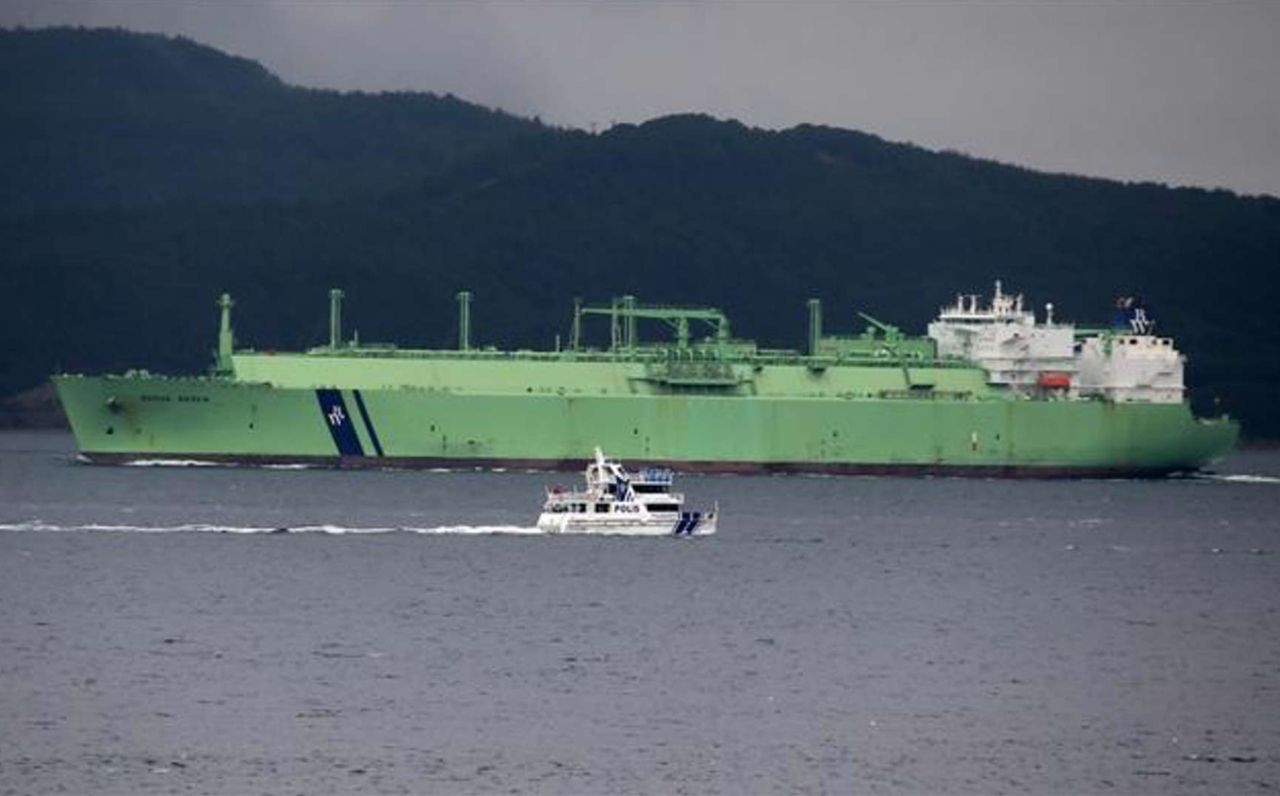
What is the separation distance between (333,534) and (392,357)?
34720 millimetres

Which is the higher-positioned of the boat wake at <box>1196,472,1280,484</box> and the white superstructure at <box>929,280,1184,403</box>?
the white superstructure at <box>929,280,1184,403</box>

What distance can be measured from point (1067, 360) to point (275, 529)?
43567mm

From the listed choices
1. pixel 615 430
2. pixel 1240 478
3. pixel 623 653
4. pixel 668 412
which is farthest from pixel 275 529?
pixel 1240 478

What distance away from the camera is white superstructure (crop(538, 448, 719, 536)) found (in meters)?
83.3

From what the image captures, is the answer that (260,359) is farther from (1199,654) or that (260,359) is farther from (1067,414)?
(1199,654)

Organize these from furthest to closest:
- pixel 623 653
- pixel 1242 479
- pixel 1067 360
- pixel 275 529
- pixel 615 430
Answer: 1. pixel 1242 479
2. pixel 1067 360
3. pixel 615 430
4. pixel 275 529
5. pixel 623 653

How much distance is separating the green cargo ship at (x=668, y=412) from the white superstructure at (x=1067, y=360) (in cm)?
10

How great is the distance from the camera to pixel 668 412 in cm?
11644

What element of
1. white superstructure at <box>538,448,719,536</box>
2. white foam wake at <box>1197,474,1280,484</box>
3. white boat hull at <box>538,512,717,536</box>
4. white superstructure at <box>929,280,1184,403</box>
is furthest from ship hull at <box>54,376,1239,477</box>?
white superstructure at <box>538,448,719,536</box>

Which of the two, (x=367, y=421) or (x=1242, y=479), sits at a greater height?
(x=367, y=421)

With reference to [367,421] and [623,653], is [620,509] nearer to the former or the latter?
[623,653]

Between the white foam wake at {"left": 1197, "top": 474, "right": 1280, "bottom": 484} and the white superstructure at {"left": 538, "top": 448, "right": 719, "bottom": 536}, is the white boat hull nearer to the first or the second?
the white superstructure at {"left": 538, "top": 448, "right": 719, "bottom": 536}

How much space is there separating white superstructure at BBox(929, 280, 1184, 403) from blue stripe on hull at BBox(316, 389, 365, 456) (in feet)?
73.3

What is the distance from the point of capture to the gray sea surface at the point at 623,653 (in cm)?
4756
